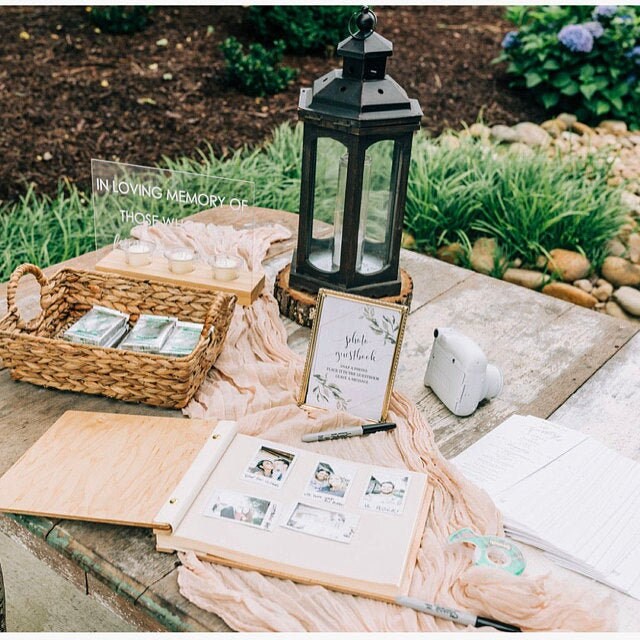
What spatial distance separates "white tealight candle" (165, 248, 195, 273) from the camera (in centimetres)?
185

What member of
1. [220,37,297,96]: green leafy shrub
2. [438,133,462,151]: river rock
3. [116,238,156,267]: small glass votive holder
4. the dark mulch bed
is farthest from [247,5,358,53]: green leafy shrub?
[116,238,156,267]: small glass votive holder

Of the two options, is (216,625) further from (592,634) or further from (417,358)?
(417,358)

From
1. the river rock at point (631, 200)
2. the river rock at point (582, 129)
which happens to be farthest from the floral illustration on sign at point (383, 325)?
the river rock at point (582, 129)

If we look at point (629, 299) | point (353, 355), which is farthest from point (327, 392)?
point (629, 299)

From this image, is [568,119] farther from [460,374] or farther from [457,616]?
[457,616]

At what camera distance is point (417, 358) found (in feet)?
5.49

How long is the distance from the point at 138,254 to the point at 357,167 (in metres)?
0.65

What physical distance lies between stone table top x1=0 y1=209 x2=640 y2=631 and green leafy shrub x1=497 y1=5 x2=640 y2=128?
8.65ft

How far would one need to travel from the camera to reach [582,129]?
4.15 meters

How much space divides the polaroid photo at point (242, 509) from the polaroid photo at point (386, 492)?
155 millimetres

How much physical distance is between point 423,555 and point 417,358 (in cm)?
62

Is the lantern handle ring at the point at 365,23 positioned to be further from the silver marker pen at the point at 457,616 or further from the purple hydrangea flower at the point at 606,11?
the purple hydrangea flower at the point at 606,11

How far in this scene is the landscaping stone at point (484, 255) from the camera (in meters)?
2.91

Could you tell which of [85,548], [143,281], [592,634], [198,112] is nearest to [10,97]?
[198,112]
